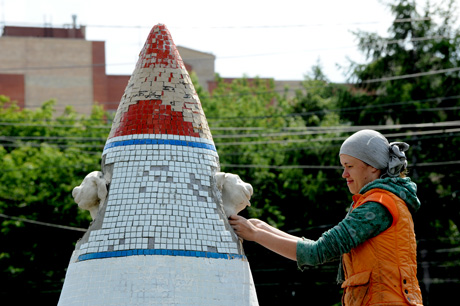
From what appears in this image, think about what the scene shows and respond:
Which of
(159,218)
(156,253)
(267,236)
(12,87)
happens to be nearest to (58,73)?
(12,87)

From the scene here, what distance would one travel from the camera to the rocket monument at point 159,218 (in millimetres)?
5871

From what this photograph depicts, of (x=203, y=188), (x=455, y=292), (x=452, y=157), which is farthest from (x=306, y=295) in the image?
(x=203, y=188)

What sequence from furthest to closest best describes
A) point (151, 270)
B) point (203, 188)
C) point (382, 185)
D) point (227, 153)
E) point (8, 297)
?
point (227, 153), point (8, 297), point (203, 188), point (151, 270), point (382, 185)

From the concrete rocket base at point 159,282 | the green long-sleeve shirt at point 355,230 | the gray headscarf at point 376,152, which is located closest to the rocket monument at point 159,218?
the concrete rocket base at point 159,282

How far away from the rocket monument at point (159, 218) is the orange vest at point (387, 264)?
1108 mm

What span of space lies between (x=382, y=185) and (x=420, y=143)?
893 inches

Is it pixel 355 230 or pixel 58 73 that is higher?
pixel 58 73

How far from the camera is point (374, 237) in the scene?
521 cm

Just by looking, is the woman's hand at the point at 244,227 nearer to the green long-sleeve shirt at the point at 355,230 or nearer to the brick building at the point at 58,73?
the green long-sleeve shirt at the point at 355,230

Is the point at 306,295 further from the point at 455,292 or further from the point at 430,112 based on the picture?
the point at 430,112

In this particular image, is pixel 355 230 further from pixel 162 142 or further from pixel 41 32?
pixel 41 32

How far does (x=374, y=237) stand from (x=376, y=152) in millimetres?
604

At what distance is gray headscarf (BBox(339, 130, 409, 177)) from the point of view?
5449 mm

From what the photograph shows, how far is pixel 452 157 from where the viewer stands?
27422 millimetres
